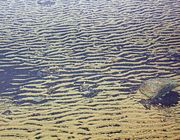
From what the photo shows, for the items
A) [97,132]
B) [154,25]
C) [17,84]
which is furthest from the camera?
[154,25]

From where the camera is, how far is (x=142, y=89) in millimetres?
8438

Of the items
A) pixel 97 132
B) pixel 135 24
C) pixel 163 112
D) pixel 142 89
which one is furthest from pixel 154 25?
pixel 97 132

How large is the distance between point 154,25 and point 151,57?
290cm

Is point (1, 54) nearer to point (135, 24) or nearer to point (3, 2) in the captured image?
point (135, 24)

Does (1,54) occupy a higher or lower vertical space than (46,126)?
higher

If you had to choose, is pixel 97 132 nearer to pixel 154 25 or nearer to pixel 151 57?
pixel 151 57

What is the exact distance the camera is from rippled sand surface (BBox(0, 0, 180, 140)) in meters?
7.25

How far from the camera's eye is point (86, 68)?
972 cm

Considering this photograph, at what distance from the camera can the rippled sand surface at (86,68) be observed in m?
7.25

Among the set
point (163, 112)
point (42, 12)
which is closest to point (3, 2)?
point (42, 12)

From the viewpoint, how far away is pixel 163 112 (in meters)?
7.55

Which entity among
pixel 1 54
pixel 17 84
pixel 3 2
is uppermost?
pixel 3 2

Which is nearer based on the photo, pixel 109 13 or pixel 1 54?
pixel 1 54

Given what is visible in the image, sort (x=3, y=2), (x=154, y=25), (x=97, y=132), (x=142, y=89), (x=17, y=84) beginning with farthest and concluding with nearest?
(x=3, y=2)
(x=154, y=25)
(x=17, y=84)
(x=142, y=89)
(x=97, y=132)
